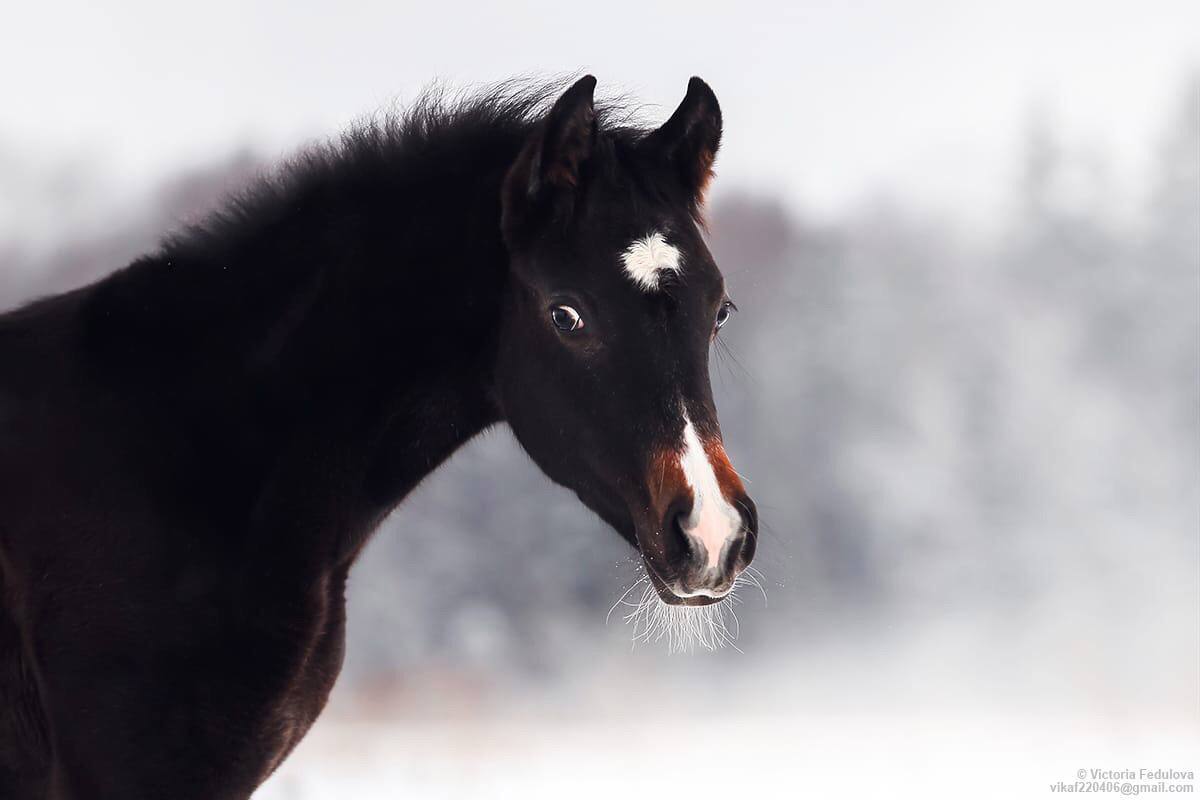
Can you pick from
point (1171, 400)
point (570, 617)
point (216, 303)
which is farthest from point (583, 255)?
point (1171, 400)

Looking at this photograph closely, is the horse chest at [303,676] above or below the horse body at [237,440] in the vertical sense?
below

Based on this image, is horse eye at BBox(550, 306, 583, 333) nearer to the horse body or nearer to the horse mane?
the horse body

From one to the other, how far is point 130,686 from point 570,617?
3090 millimetres

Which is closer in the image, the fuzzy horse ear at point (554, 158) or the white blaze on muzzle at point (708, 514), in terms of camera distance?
the white blaze on muzzle at point (708, 514)

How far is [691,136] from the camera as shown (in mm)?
2043

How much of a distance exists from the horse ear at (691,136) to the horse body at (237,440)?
275mm

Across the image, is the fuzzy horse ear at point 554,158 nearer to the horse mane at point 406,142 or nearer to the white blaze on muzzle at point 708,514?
the horse mane at point 406,142

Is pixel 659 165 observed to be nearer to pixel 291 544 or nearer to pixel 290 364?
pixel 290 364

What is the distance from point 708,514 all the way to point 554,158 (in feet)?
2.16

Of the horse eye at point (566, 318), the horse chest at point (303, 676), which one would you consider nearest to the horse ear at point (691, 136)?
the horse eye at point (566, 318)

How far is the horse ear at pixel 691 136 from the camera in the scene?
2.03 meters

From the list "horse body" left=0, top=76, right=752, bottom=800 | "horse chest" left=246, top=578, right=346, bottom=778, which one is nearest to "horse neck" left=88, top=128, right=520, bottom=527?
"horse body" left=0, top=76, right=752, bottom=800

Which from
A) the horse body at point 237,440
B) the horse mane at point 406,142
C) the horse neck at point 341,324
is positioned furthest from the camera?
the horse mane at point 406,142

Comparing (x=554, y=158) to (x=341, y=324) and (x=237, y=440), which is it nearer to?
(x=341, y=324)
